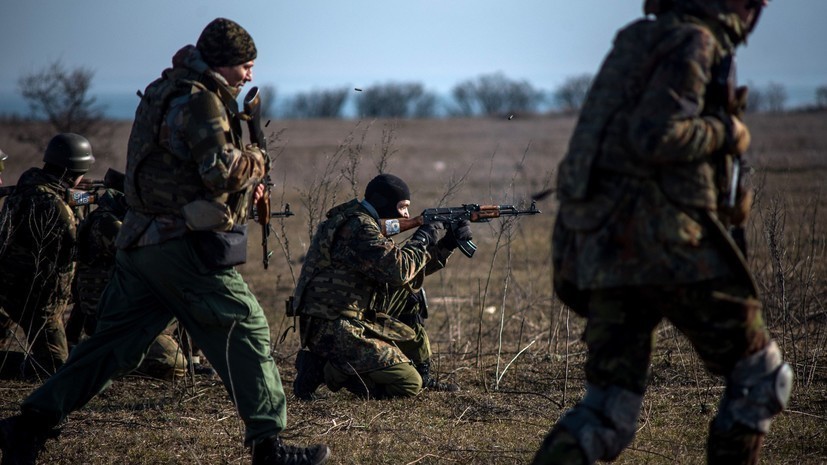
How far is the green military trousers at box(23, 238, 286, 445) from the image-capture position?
3742mm

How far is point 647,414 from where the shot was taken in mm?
4965

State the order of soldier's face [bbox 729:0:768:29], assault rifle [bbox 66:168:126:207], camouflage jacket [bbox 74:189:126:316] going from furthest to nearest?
assault rifle [bbox 66:168:126:207]
camouflage jacket [bbox 74:189:126:316]
soldier's face [bbox 729:0:768:29]

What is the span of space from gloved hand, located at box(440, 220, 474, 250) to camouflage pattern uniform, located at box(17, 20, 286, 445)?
2157 millimetres

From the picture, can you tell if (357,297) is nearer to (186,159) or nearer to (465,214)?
(465,214)

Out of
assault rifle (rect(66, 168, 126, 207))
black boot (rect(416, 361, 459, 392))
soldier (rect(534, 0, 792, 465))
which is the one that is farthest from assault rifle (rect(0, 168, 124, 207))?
soldier (rect(534, 0, 792, 465))

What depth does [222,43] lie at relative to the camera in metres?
3.77

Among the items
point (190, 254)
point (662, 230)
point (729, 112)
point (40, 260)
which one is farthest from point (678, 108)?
point (40, 260)

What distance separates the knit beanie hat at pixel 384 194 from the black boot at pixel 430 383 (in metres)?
1.07

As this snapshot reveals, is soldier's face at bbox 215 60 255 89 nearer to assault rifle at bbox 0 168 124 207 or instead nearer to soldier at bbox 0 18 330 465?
soldier at bbox 0 18 330 465

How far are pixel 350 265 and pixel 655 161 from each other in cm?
271

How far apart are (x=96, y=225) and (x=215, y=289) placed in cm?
261

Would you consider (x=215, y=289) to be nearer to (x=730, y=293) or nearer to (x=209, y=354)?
(x=209, y=354)

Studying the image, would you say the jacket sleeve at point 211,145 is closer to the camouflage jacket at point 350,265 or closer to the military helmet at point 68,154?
the camouflage jacket at point 350,265

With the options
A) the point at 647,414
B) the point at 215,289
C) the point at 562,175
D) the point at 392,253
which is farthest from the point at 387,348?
the point at 562,175
